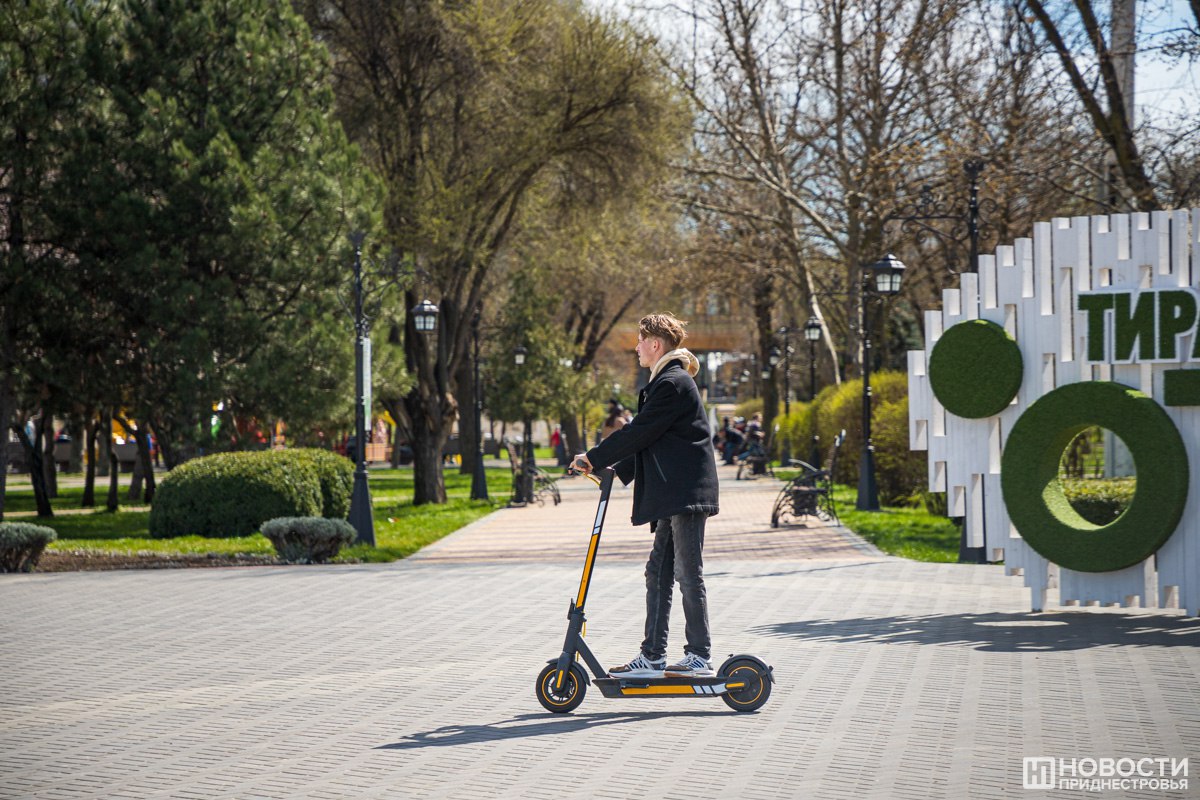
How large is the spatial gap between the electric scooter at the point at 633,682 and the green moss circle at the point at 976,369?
14.7 feet

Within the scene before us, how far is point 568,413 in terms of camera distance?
45.2 metres

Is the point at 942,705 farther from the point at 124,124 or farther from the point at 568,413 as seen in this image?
the point at 568,413

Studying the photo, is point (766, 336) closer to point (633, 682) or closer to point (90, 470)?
point (90, 470)

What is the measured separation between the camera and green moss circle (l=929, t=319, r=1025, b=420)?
1026 centimetres

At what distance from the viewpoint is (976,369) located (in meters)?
10.4

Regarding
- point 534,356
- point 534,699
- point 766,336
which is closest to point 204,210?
point 534,699

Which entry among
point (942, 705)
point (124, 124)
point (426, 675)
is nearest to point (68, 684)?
point (426, 675)

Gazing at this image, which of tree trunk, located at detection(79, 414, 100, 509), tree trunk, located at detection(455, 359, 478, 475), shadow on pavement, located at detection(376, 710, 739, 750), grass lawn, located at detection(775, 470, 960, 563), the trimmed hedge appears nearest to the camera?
shadow on pavement, located at detection(376, 710, 739, 750)

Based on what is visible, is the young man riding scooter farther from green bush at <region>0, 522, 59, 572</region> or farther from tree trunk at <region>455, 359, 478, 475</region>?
tree trunk at <region>455, 359, 478, 475</region>

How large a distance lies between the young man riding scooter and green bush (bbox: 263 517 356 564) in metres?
8.75

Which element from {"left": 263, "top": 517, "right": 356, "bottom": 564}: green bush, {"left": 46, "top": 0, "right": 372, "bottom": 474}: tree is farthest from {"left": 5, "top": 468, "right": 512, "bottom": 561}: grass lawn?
{"left": 46, "top": 0, "right": 372, "bottom": 474}: tree

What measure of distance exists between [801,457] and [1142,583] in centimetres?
2789

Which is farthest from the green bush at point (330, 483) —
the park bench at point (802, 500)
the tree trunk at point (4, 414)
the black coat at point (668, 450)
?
the black coat at point (668, 450)

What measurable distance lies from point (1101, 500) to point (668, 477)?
24.0 ft
